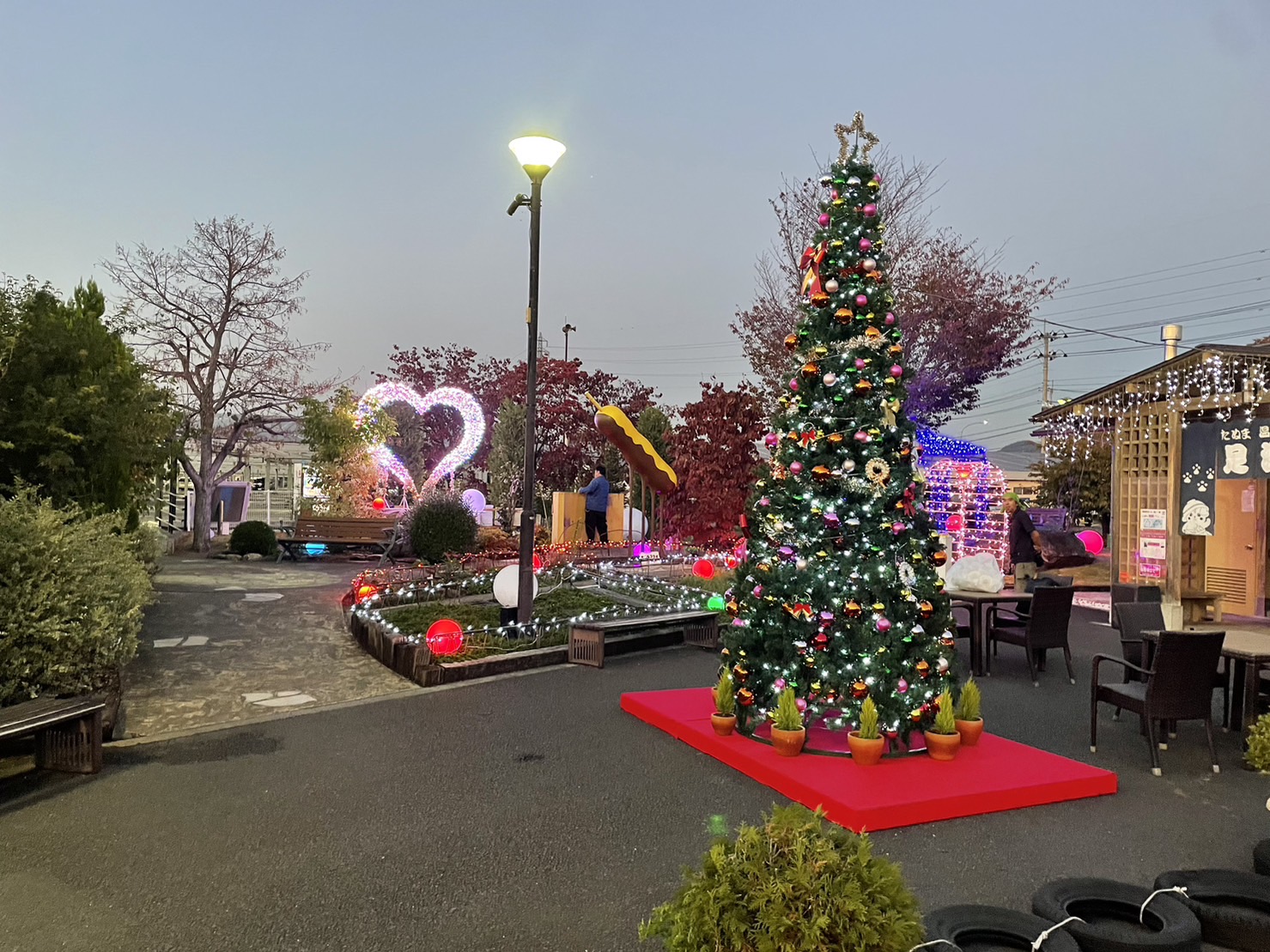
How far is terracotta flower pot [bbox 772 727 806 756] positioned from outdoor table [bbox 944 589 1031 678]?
134 inches

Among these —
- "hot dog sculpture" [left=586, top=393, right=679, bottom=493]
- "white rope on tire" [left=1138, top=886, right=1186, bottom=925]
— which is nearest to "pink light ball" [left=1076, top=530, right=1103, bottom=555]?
"hot dog sculpture" [left=586, top=393, right=679, bottom=493]

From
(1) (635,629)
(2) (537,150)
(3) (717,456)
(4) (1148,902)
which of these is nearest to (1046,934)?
(4) (1148,902)

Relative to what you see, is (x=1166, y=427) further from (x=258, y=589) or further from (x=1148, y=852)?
(x=258, y=589)

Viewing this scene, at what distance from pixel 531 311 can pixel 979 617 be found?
5.17m

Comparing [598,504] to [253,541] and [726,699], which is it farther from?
[726,699]

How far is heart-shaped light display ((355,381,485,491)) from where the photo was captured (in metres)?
19.5

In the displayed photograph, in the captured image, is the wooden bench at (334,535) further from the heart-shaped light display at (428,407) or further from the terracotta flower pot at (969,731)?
the terracotta flower pot at (969,731)

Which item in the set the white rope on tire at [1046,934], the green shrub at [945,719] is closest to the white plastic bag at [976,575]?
the green shrub at [945,719]

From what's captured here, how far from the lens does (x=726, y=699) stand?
18.6 feet

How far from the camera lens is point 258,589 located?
12.2m

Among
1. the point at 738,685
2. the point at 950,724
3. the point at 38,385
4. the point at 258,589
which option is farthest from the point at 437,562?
the point at 950,724

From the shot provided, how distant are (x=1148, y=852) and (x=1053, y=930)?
5.42 ft

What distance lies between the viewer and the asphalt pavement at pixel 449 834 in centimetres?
334

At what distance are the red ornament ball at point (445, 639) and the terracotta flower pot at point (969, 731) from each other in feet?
14.6
